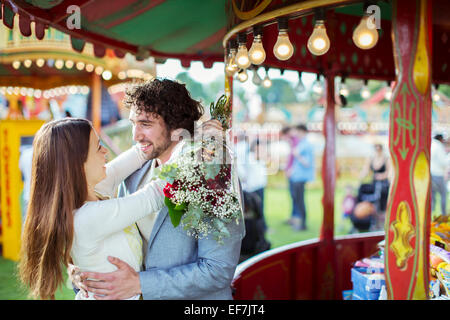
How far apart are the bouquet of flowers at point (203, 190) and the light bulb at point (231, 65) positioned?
61 cm

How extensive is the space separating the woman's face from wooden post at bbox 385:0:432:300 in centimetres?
143

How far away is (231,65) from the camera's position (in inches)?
93.0

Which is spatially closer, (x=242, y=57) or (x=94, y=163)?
(x=94, y=163)

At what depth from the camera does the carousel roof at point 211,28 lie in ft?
7.54

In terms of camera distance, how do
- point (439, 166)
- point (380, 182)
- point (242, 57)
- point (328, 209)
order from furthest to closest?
1. point (380, 182)
2. point (439, 166)
3. point (328, 209)
4. point (242, 57)

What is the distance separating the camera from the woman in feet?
6.16

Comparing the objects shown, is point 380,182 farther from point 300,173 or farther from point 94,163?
point 94,163

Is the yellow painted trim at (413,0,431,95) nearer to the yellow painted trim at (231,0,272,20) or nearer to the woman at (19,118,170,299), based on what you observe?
the yellow painted trim at (231,0,272,20)

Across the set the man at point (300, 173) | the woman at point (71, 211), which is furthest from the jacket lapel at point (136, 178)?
the man at point (300, 173)

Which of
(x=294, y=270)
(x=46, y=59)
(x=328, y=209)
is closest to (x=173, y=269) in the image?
(x=294, y=270)

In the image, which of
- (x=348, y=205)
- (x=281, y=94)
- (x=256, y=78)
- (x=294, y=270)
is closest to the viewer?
(x=256, y=78)

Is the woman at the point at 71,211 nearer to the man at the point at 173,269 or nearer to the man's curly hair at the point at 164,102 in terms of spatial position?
the man at the point at 173,269

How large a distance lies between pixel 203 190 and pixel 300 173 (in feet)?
22.4

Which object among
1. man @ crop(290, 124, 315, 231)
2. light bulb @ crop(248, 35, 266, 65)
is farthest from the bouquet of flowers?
man @ crop(290, 124, 315, 231)
